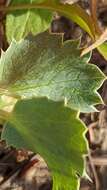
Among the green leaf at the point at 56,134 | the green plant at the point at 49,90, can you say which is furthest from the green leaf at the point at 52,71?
the green leaf at the point at 56,134

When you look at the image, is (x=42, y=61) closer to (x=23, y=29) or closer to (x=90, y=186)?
(x=23, y=29)

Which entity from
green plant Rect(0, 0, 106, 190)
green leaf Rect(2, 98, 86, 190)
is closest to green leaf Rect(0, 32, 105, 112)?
green plant Rect(0, 0, 106, 190)

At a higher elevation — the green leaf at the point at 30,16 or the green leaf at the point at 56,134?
the green leaf at the point at 30,16

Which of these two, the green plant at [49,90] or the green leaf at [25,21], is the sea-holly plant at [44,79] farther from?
the green leaf at [25,21]

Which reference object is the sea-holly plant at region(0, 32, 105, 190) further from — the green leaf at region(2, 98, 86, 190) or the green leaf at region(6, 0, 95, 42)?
the green leaf at region(6, 0, 95, 42)

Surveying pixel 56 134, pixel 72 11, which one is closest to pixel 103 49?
pixel 72 11

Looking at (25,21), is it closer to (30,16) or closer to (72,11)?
(30,16)
